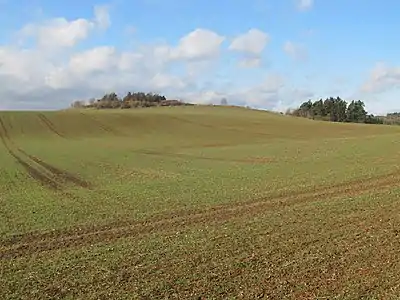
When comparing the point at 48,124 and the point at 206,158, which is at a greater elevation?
the point at 48,124

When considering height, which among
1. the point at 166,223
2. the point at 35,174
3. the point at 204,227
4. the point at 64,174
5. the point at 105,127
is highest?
the point at 105,127

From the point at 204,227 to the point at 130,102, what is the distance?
462ft

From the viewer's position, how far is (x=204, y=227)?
18719mm

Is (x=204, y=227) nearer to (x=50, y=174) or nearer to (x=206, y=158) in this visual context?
(x=50, y=174)

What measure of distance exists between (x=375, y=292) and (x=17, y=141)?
2486 inches

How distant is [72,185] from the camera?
31812 millimetres

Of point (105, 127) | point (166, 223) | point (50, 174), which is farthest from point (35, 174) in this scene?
point (105, 127)

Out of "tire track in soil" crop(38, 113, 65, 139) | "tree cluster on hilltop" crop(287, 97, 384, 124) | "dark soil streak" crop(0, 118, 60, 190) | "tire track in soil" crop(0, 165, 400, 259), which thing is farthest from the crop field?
"tree cluster on hilltop" crop(287, 97, 384, 124)

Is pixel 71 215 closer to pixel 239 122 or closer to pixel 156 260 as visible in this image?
pixel 156 260

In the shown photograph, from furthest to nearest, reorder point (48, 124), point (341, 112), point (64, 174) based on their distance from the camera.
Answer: point (341, 112) → point (48, 124) → point (64, 174)

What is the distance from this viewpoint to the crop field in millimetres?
12469

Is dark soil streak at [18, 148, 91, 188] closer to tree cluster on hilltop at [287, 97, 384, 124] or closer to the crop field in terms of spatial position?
the crop field

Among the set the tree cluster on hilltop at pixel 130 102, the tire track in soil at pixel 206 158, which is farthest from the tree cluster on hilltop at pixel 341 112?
the tire track in soil at pixel 206 158

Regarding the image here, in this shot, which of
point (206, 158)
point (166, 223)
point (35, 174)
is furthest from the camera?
point (206, 158)
